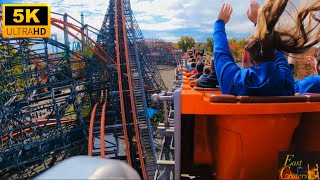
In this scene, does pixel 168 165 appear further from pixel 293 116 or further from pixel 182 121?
pixel 293 116

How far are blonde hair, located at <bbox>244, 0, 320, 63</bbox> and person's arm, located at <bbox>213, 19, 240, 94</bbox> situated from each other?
7cm

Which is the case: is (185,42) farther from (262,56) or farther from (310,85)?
(262,56)

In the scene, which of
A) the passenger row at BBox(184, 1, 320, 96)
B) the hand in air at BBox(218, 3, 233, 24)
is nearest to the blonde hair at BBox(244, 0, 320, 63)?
the passenger row at BBox(184, 1, 320, 96)

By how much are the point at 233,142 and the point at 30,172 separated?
722 centimetres

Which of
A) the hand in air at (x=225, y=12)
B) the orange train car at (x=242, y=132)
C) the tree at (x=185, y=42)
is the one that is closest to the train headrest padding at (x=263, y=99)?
the orange train car at (x=242, y=132)

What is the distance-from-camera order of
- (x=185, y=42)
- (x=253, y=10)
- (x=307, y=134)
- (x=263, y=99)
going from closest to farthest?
(x=263, y=99)
(x=307, y=134)
(x=253, y=10)
(x=185, y=42)

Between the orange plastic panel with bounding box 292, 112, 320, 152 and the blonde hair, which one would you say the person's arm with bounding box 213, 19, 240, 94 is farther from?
the orange plastic panel with bounding box 292, 112, 320, 152

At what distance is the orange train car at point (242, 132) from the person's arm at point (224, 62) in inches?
4.7

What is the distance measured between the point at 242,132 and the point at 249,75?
18 cm

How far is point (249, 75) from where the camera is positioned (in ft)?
3.34

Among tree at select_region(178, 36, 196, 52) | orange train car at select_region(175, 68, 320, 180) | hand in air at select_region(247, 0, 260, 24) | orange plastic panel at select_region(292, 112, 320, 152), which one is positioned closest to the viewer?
orange train car at select_region(175, 68, 320, 180)

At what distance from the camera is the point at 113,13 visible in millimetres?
12672

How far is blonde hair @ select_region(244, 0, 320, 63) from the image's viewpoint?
98 cm

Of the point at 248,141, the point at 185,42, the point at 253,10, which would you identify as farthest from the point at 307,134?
the point at 185,42
